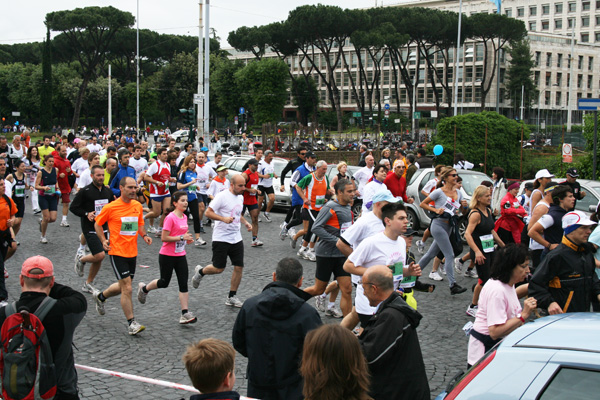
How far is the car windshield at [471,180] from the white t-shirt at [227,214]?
23.0 ft

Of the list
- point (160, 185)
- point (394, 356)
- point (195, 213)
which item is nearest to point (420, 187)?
point (195, 213)

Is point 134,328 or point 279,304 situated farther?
point 134,328

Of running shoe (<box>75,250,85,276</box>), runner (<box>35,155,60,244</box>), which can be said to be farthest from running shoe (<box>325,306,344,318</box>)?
runner (<box>35,155,60,244</box>)

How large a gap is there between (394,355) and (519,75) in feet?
269

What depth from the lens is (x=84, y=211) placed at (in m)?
8.88

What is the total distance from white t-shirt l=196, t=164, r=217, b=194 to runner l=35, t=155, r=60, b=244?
2.82 meters

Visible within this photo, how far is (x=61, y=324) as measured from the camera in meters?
4.07

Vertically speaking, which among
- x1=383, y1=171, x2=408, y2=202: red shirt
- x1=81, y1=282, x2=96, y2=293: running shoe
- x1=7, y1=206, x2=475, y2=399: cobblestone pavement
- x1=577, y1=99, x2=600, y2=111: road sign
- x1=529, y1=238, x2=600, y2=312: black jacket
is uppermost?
x1=577, y1=99, x2=600, y2=111: road sign

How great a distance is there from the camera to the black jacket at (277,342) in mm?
4008

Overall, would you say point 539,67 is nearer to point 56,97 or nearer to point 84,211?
point 56,97

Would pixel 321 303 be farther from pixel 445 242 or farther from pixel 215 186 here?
pixel 215 186

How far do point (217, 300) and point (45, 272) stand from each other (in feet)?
15.7

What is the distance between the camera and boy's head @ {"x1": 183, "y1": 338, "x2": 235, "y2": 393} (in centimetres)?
310

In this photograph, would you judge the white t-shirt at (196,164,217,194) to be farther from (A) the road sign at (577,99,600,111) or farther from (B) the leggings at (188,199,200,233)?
(A) the road sign at (577,99,600,111)
